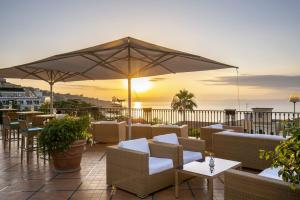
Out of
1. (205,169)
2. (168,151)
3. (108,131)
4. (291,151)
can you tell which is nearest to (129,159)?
(168,151)

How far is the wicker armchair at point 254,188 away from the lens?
1929 millimetres

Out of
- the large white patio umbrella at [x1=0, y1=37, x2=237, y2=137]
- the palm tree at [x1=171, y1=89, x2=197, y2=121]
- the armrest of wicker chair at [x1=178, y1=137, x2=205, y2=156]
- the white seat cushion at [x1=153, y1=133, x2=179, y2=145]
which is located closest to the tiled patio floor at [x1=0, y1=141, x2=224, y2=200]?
the armrest of wicker chair at [x1=178, y1=137, x2=205, y2=156]

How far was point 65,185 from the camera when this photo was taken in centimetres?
383

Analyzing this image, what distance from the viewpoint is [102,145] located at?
23.5 feet

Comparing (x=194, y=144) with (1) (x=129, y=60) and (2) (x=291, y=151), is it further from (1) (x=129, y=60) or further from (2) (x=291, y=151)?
(2) (x=291, y=151)

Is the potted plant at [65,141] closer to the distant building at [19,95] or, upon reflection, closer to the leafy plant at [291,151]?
the leafy plant at [291,151]

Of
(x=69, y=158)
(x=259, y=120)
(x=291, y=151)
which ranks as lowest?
(x=69, y=158)

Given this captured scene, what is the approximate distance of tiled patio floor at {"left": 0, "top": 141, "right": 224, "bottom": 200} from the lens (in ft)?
11.1

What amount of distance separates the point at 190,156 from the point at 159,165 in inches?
32.5

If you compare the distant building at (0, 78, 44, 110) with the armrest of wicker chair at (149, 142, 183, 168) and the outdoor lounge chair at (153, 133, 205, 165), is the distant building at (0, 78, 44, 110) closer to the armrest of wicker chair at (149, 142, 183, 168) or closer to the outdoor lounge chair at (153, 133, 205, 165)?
the outdoor lounge chair at (153, 133, 205, 165)

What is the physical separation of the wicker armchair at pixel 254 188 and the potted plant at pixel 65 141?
3.07m

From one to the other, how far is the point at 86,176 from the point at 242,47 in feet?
26.2

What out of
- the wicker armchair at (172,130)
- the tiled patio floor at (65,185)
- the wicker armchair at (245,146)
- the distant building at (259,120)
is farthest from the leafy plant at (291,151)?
the distant building at (259,120)

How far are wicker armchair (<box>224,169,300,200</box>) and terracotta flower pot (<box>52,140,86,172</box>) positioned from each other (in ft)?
10.2
